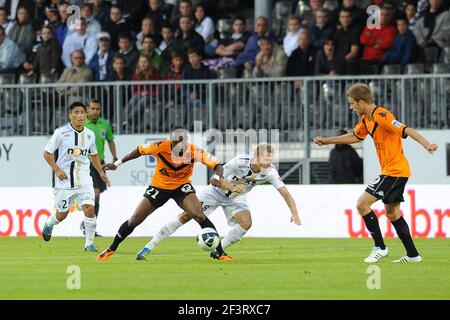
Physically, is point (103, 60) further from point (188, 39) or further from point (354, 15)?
point (354, 15)

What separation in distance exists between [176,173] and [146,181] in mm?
8378

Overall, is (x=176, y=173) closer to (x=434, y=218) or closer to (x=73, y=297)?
(x=73, y=297)

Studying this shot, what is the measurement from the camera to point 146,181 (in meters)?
25.2

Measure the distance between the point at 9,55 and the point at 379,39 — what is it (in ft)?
26.5

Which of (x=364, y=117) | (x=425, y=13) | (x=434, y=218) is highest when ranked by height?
(x=425, y=13)

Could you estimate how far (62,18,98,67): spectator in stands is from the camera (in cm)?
2667

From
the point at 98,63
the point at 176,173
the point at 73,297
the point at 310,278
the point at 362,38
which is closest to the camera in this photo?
the point at 73,297

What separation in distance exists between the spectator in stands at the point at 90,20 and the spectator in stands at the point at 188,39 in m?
1.97

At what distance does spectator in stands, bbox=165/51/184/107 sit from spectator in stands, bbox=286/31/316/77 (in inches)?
81.9

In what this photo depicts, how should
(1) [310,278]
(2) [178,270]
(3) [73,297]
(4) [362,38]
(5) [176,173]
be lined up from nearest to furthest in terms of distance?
1. (3) [73,297]
2. (1) [310,278]
3. (2) [178,270]
4. (5) [176,173]
5. (4) [362,38]

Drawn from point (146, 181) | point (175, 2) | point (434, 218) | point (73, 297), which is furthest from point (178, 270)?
point (175, 2)

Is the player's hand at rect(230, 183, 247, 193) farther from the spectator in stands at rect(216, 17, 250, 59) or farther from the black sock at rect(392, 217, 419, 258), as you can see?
the spectator in stands at rect(216, 17, 250, 59)

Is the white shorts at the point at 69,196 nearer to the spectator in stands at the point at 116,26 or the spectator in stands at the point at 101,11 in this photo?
the spectator in stands at the point at 116,26

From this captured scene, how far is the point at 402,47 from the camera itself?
24.2 m
